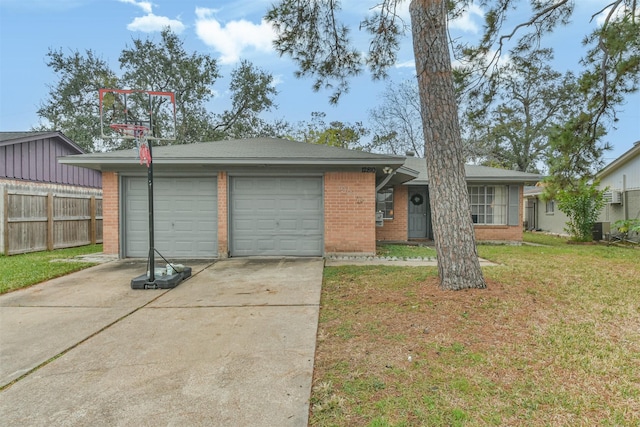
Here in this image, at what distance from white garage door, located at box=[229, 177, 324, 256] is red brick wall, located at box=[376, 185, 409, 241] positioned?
4415 millimetres

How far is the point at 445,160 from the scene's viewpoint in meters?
4.75

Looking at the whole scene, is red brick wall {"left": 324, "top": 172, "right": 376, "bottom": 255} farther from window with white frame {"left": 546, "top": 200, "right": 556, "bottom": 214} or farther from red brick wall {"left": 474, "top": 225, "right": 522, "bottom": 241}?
window with white frame {"left": 546, "top": 200, "right": 556, "bottom": 214}

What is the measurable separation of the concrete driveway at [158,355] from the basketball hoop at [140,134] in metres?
2.12

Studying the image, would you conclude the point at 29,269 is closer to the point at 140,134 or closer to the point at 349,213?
the point at 140,134

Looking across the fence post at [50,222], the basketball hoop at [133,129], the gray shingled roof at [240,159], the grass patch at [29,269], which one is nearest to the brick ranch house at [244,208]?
the gray shingled roof at [240,159]

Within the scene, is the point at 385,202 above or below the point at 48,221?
above

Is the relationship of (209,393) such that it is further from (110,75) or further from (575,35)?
(110,75)

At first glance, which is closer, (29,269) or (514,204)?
(29,269)

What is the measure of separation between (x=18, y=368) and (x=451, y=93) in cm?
558

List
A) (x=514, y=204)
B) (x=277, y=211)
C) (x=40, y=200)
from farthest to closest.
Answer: (x=514, y=204) < (x=40, y=200) < (x=277, y=211)

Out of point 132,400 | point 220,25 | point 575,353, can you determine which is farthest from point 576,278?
point 220,25

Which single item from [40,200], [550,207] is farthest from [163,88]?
[550,207]

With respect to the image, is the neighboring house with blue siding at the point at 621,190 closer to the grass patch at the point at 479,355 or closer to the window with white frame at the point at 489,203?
the window with white frame at the point at 489,203

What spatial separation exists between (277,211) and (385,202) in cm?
511
